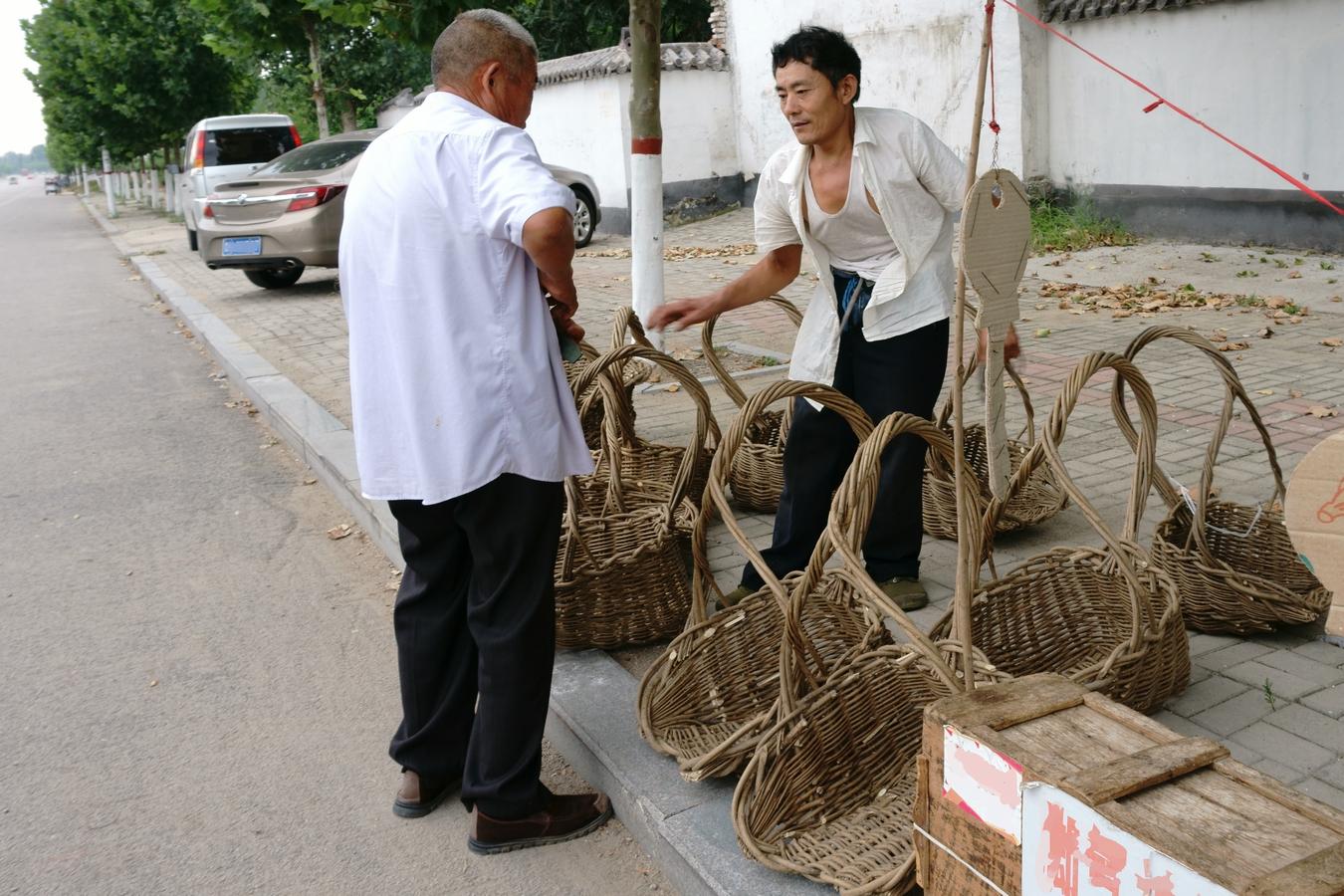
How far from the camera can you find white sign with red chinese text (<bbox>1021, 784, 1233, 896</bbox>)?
1.63 metres

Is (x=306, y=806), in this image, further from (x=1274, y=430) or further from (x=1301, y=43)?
(x=1301, y=43)

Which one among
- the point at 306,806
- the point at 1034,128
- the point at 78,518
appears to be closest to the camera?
the point at 306,806

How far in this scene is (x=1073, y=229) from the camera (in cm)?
1173

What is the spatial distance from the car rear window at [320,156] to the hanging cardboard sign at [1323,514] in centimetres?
1254

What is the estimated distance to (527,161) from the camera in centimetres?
255

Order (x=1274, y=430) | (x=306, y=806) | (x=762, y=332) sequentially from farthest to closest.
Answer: (x=762, y=332) < (x=1274, y=430) < (x=306, y=806)

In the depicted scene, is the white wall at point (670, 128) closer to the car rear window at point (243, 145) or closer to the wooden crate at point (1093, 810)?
the car rear window at point (243, 145)

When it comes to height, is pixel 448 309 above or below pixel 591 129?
below

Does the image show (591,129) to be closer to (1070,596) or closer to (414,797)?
(1070,596)

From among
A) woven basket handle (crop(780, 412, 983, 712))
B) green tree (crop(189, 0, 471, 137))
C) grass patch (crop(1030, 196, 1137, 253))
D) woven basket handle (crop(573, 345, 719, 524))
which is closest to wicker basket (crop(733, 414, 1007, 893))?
woven basket handle (crop(780, 412, 983, 712))

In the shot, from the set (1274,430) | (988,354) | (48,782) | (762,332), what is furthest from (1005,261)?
(762,332)

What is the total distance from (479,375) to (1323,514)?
1.62 metres

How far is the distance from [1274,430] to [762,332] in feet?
13.3

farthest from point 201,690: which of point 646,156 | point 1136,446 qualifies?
point 646,156
